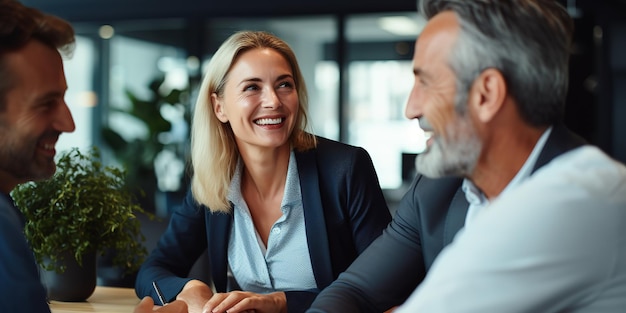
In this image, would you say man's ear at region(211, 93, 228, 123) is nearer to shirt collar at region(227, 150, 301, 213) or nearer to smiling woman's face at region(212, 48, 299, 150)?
smiling woman's face at region(212, 48, 299, 150)

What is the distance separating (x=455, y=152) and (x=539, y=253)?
436 mm

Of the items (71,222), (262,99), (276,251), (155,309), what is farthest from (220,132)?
(155,309)

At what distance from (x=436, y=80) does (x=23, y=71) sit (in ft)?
2.61

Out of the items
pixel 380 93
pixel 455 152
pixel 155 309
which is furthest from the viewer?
pixel 380 93

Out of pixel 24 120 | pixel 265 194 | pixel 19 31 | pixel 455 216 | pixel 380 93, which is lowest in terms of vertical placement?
pixel 380 93

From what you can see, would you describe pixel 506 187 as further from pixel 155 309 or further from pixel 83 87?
pixel 83 87

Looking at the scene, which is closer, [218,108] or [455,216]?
[455,216]

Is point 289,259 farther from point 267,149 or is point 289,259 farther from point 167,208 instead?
point 167,208

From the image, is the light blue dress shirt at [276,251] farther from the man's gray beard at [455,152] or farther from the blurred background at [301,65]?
the blurred background at [301,65]

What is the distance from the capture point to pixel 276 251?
257 centimetres

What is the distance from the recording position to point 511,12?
4.86 feet

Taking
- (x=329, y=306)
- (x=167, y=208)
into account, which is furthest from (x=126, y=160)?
(x=329, y=306)

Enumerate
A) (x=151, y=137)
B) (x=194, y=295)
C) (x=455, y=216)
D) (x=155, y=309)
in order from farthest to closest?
(x=151, y=137), (x=194, y=295), (x=155, y=309), (x=455, y=216)

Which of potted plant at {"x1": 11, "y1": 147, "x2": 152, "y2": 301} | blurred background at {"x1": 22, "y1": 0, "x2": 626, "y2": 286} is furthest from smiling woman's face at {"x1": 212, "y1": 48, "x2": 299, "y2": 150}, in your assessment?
blurred background at {"x1": 22, "y1": 0, "x2": 626, "y2": 286}
